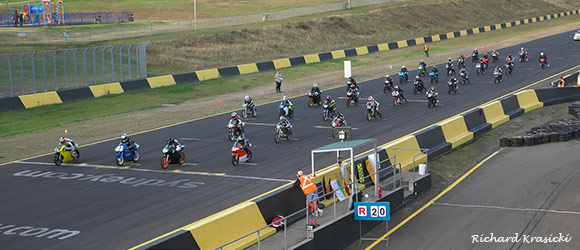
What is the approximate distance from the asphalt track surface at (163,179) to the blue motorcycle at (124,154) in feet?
1.08

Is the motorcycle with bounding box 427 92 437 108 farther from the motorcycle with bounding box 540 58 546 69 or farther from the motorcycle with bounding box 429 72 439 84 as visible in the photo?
the motorcycle with bounding box 540 58 546 69

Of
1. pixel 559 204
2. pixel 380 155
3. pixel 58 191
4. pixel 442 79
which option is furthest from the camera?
pixel 442 79

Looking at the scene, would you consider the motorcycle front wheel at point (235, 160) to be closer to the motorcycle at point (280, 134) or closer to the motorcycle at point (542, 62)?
the motorcycle at point (280, 134)

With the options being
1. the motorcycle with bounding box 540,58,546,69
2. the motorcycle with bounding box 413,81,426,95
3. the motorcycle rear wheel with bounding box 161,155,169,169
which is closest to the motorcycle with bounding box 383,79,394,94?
the motorcycle with bounding box 413,81,426,95

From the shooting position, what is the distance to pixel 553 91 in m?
39.4

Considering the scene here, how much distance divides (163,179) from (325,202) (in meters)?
6.56

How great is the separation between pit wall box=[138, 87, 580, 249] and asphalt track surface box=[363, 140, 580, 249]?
1546mm

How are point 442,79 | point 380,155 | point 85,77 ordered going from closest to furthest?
1. point 380,155
2. point 85,77
3. point 442,79

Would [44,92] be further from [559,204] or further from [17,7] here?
[17,7]

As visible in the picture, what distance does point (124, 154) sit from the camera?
2617 cm

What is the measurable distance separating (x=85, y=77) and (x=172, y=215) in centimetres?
2736

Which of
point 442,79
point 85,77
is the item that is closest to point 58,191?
point 85,77

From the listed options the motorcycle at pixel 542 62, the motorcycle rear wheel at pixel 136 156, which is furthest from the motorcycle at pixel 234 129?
the motorcycle at pixel 542 62

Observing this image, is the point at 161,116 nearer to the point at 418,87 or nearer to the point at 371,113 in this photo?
the point at 371,113
